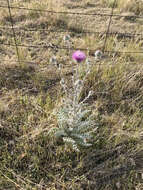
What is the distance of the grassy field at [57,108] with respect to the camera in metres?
1.86

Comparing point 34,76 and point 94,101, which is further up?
point 34,76

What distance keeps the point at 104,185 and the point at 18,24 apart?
304cm

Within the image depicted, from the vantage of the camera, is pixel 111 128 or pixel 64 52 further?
pixel 64 52

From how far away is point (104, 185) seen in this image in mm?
1817

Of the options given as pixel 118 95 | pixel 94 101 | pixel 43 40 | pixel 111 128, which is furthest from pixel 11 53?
pixel 111 128

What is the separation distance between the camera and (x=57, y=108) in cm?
227

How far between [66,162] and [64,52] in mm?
1749

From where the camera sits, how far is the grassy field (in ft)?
6.11

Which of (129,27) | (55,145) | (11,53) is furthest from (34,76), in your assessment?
(129,27)

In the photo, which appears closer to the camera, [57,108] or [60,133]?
[60,133]

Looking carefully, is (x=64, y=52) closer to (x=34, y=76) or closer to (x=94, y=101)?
(x=34, y=76)

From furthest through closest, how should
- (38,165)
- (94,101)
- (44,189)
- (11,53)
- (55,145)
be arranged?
(11,53) < (94,101) < (55,145) < (38,165) < (44,189)

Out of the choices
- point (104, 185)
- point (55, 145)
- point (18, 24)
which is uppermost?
point (18, 24)

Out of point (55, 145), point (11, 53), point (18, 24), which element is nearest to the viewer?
point (55, 145)
